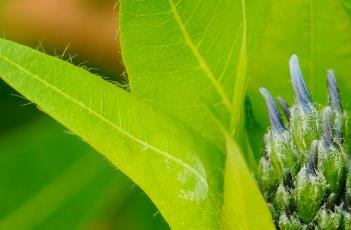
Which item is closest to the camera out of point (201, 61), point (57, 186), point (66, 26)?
point (201, 61)

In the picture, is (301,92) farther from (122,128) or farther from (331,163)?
(122,128)

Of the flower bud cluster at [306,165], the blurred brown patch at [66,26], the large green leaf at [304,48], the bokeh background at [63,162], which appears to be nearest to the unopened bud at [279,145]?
the flower bud cluster at [306,165]

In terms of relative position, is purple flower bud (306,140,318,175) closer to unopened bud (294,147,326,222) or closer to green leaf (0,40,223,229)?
unopened bud (294,147,326,222)

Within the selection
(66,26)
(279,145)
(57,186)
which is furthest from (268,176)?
(66,26)

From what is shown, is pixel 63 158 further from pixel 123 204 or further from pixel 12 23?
pixel 12 23

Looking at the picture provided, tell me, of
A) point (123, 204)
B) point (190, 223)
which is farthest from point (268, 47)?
point (123, 204)

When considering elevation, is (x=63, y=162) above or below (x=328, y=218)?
below

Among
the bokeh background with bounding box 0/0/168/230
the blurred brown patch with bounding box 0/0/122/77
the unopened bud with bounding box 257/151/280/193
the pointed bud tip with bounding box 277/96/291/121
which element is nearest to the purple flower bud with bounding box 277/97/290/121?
the pointed bud tip with bounding box 277/96/291/121
